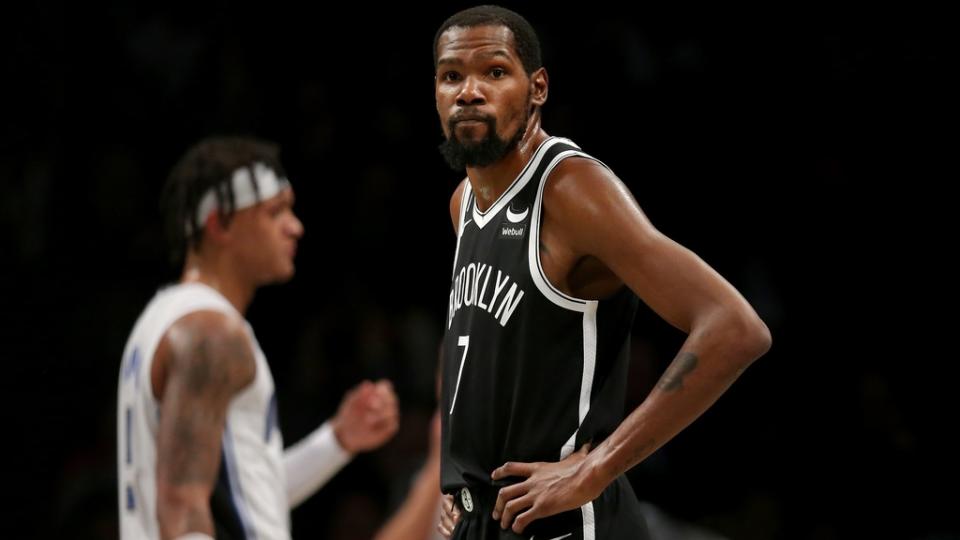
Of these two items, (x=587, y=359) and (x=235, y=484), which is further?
(x=235, y=484)

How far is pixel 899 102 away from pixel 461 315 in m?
5.98

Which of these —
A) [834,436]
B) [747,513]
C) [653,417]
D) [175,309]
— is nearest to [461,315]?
[653,417]

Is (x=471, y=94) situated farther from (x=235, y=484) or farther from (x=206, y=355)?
(x=235, y=484)

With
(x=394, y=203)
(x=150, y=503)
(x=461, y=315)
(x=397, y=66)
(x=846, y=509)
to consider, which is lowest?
(x=846, y=509)

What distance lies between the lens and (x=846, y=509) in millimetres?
6832

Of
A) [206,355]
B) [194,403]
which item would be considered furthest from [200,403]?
[206,355]

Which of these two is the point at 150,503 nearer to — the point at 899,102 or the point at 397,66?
the point at 397,66

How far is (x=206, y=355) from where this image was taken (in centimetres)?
357

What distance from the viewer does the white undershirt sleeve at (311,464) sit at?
4598 mm

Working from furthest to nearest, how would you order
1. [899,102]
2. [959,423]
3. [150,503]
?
[899,102] → [959,423] → [150,503]

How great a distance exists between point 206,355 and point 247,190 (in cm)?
74

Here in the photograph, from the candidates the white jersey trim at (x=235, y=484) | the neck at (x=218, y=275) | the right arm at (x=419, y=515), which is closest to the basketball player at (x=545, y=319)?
the white jersey trim at (x=235, y=484)

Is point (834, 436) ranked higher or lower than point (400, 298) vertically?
lower

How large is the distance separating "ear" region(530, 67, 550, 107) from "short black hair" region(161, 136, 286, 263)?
4.27ft
